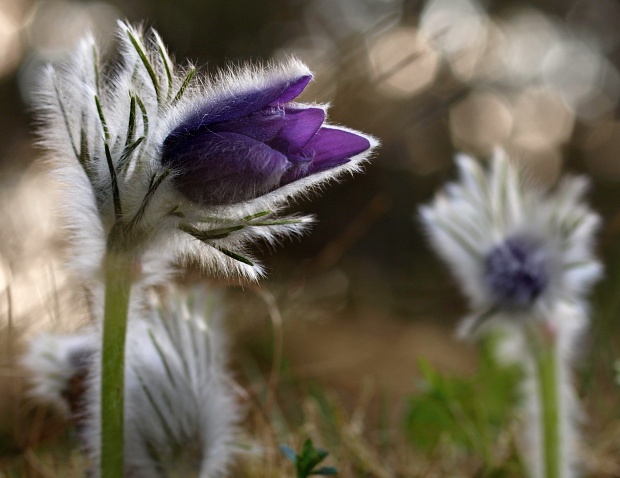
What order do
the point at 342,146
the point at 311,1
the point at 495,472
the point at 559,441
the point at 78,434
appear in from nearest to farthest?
the point at 342,146, the point at 78,434, the point at 559,441, the point at 495,472, the point at 311,1

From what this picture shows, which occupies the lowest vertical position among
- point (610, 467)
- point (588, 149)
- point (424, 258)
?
point (610, 467)

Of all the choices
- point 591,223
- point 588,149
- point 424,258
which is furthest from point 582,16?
point 591,223

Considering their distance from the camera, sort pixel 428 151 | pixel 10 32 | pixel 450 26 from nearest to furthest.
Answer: pixel 450 26 < pixel 10 32 < pixel 428 151

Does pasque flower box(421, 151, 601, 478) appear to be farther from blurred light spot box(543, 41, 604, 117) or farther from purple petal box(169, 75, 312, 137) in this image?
blurred light spot box(543, 41, 604, 117)

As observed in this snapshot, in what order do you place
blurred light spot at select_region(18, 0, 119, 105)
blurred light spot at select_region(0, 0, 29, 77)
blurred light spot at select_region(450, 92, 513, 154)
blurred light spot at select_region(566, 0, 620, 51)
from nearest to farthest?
blurred light spot at select_region(0, 0, 29, 77)
blurred light spot at select_region(18, 0, 119, 105)
blurred light spot at select_region(450, 92, 513, 154)
blurred light spot at select_region(566, 0, 620, 51)

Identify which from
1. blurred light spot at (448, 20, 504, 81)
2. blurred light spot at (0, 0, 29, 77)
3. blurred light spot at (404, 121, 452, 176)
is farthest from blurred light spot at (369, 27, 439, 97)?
blurred light spot at (404, 121, 452, 176)

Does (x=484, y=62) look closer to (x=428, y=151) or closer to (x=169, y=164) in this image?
(x=169, y=164)

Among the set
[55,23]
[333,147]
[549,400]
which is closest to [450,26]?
[549,400]

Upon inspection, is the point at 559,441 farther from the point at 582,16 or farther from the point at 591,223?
the point at 582,16
